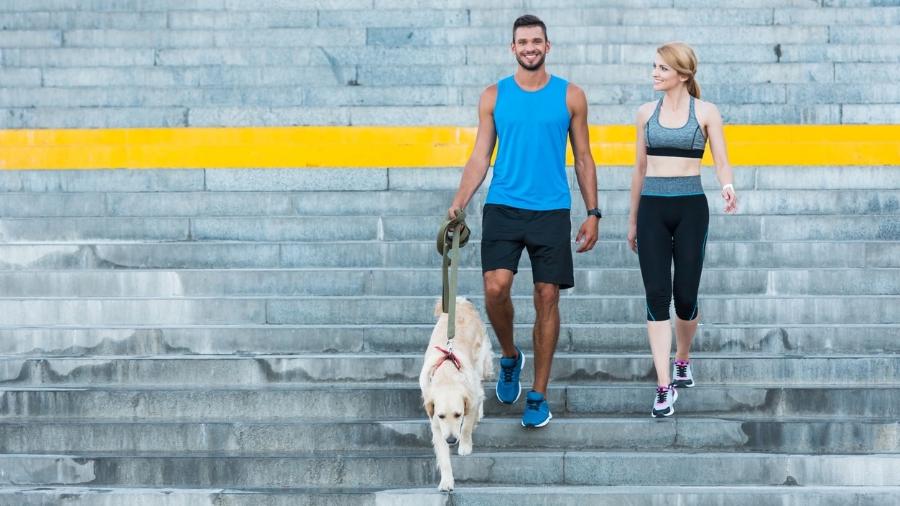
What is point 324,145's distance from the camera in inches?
449

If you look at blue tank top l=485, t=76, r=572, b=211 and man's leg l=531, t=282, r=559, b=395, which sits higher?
blue tank top l=485, t=76, r=572, b=211

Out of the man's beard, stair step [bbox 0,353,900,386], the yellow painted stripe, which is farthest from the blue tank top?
the yellow painted stripe

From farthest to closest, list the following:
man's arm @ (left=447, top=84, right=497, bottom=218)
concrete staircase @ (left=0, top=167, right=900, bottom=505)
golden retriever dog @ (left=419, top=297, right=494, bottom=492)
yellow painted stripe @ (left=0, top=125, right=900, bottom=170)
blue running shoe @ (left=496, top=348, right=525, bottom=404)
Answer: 1. yellow painted stripe @ (left=0, top=125, right=900, bottom=170)
2. blue running shoe @ (left=496, top=348, right=525, bottom=404)
3. man's arm @ (left=447, top=84, right=497, bottom=218)
4. concrete staircase @ (left=0, top=167, right=900, bottom=505)
5. golden retriever dog @ (left=419, top=297, right=494, bottom=492)

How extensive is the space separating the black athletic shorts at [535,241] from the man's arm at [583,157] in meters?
0.12

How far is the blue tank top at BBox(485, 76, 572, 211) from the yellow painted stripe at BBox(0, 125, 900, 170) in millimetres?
3927

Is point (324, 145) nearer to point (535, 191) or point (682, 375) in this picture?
point (535, 191)

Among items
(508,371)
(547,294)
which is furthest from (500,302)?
(508,371)

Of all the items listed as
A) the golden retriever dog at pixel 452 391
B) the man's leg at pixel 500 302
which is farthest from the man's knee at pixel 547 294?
the golden retriever dog at pixel 452 391

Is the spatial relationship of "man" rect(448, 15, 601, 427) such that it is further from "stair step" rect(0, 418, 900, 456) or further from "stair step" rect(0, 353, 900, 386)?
"stair step" rect(0, 353, 900, 386)

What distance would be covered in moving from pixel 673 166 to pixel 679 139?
0.48 feet

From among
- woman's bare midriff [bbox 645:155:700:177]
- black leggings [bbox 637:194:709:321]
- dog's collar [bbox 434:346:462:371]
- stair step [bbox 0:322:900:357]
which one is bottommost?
stair step [bbox 0:322:900:357]

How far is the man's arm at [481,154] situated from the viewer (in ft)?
23.7

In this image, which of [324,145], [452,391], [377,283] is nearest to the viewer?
[452,391]

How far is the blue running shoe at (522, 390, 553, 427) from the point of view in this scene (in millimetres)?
7180
